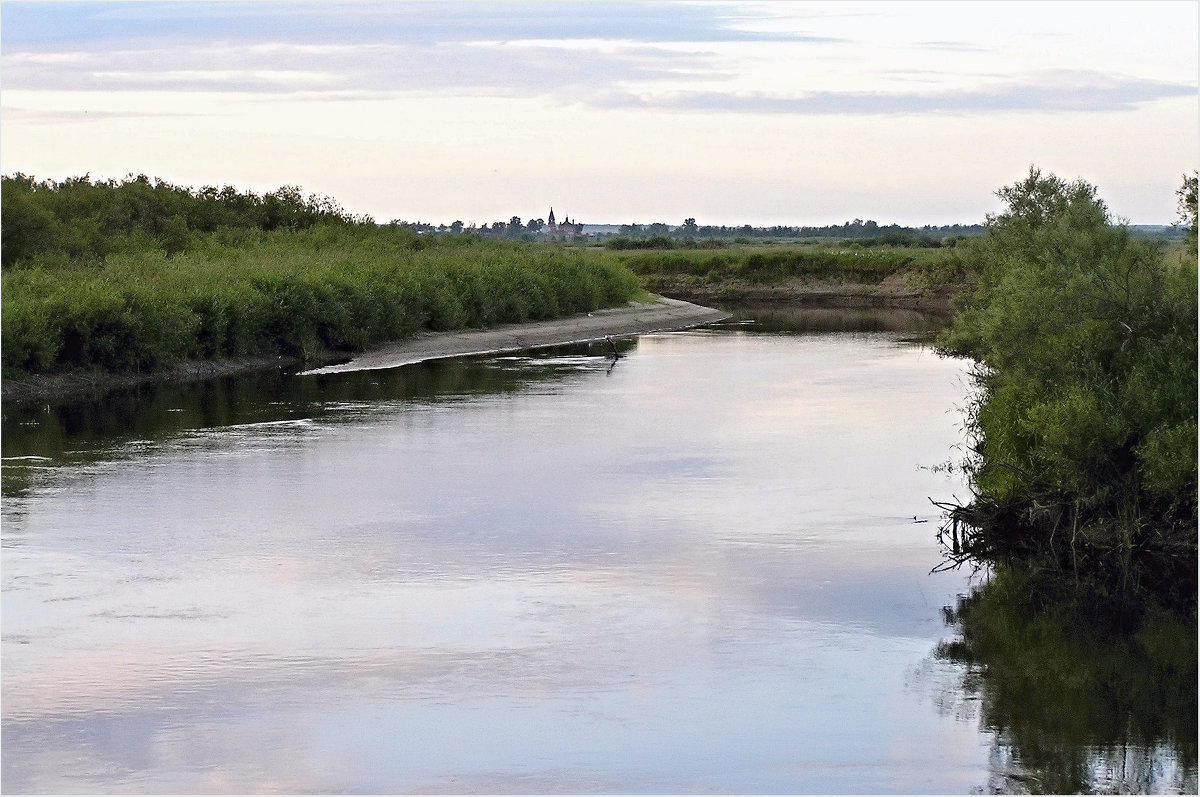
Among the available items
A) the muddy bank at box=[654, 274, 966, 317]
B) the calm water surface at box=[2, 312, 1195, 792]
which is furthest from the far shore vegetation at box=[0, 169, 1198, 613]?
the muddy bank at box=[654, 274, 966, 317]

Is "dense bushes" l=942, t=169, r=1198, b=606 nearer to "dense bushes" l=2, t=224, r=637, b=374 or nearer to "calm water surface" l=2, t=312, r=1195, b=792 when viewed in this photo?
"calm water surface" l=2, t=312, r=1195, b=792

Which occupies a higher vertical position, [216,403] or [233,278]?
[233,278]

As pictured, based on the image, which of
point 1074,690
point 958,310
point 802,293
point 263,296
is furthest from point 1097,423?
point 802,293

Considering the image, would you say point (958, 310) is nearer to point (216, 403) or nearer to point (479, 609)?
point (216, 403)

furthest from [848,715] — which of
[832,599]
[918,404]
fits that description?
[918,404]

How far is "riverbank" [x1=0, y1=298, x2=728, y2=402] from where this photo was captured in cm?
3166

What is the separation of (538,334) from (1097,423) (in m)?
35.9

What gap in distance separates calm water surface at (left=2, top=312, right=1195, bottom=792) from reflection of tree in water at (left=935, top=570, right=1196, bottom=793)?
201 mm

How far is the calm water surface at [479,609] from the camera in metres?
10.4

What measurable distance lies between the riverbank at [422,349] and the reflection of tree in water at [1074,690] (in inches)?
832

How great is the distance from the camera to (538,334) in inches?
2010

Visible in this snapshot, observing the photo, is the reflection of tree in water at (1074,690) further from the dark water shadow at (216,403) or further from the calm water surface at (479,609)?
the dark water shadow at (216,403)

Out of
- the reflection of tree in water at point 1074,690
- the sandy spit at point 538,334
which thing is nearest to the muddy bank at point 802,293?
the sandy spit at point 538,334

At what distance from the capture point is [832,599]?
14727 mm
